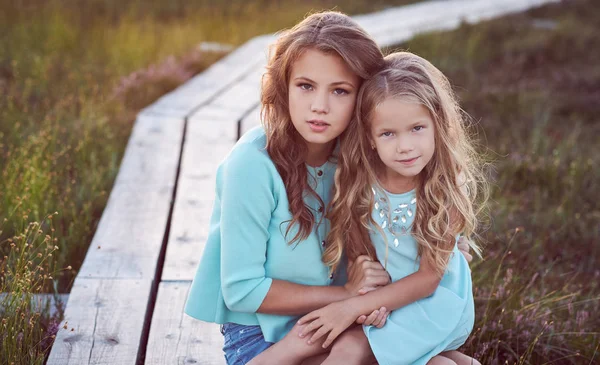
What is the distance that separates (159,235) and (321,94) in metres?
1.47

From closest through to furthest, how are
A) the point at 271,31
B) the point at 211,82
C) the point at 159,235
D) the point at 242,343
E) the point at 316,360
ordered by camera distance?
1. the point at 316,360
2. the point at 242,343
3. the point at 159,235
4. the point at 211,82
5. the point at 271,31

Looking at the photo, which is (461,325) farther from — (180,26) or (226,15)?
(226,15)

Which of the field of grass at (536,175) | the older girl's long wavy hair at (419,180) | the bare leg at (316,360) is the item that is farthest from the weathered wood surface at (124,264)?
the field of grass at (536,175)

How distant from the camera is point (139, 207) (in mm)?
3801

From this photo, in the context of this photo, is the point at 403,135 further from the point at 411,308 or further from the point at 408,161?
the point at 411,308

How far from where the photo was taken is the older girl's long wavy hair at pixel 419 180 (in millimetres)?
2432

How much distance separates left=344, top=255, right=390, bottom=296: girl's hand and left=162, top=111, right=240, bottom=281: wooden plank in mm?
909

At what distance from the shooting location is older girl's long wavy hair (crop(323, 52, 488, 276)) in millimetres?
2432

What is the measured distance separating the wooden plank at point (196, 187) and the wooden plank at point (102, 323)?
23 cm

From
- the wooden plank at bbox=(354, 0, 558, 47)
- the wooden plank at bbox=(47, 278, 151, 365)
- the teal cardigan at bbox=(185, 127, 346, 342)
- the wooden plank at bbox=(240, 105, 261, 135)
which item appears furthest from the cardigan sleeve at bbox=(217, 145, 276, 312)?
the wooden plank at bbox=(354, 0, 558, 47)

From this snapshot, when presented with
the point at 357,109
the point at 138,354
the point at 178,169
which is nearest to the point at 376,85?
the point at 357,109

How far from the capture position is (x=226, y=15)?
880 cm

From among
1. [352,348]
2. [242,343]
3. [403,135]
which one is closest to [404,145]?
[403,135]

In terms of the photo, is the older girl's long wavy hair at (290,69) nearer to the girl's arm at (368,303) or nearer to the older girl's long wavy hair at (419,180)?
the older girl's long wavy hair at (419,180)
